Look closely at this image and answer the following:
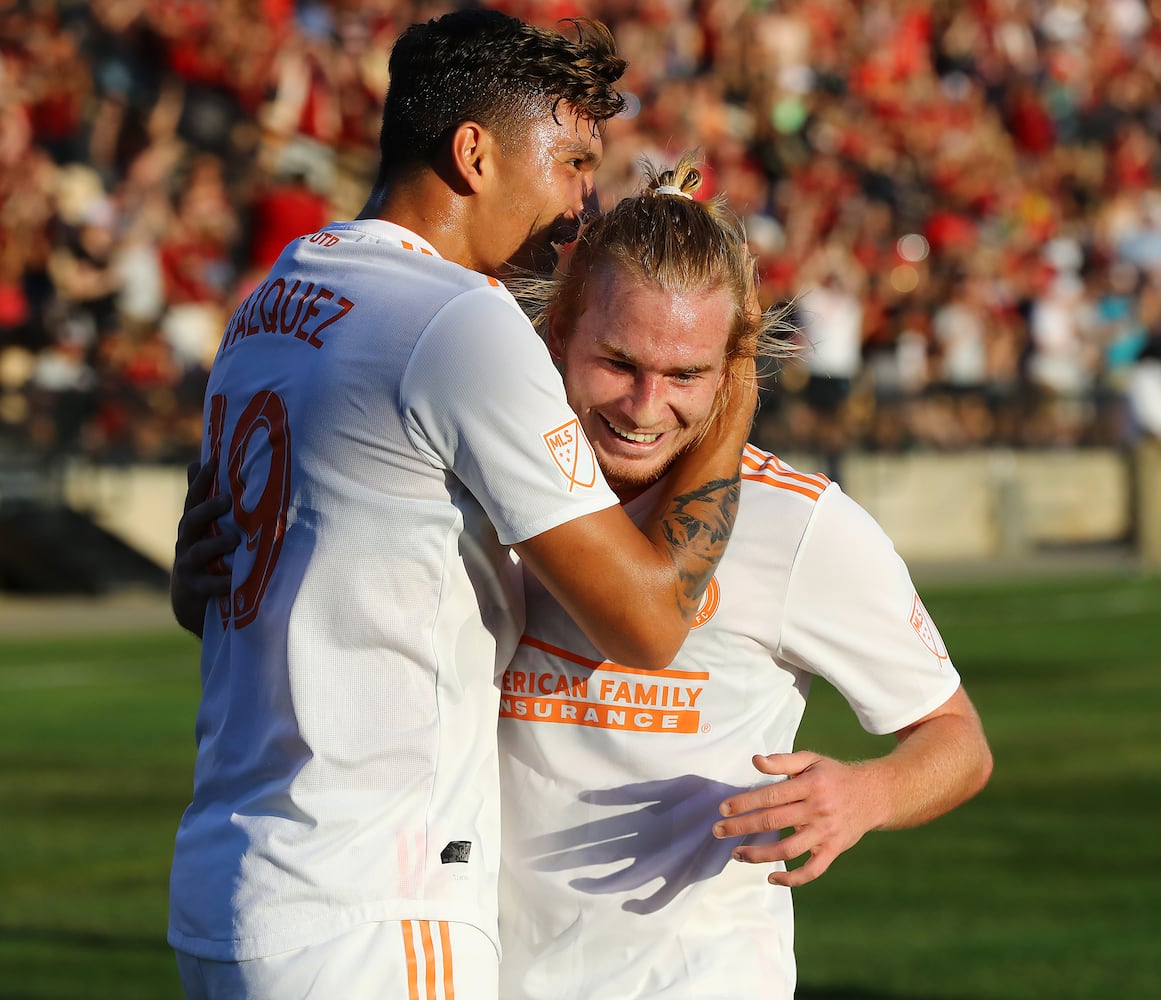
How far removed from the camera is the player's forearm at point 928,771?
3.05 m

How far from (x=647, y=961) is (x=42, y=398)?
14652 millimetres

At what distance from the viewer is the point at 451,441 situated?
278 centimetres

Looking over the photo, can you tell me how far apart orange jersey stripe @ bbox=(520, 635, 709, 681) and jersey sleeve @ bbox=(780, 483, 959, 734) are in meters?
0.16

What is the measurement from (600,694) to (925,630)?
0.55m

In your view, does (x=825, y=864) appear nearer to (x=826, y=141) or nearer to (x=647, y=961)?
(x=647, y=961)

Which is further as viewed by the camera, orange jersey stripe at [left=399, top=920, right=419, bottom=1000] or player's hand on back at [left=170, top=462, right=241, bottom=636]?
player's hand on back at [left=170, top=462, right=241, bottom=636]

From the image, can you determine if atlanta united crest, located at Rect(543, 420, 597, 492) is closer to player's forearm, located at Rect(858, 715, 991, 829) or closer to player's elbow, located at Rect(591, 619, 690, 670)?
player's elbow, located at Rect(591, 619, 690, 670)

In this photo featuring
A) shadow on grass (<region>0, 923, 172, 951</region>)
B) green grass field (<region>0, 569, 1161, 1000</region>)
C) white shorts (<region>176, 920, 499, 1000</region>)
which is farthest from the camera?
shadow on grass (<region>0, 923, 172, 951</region>)

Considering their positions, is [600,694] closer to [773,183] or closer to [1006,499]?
[1006,499]

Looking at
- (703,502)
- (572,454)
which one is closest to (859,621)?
(703,502)

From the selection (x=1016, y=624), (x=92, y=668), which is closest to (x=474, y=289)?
(x=92, y=668)

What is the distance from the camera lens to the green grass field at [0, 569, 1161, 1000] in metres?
6.90

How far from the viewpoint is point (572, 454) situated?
280 cm

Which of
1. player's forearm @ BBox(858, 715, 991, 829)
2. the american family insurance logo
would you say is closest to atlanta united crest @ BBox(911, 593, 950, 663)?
player's forearm @ BBox(858, 715, 991, 829)
